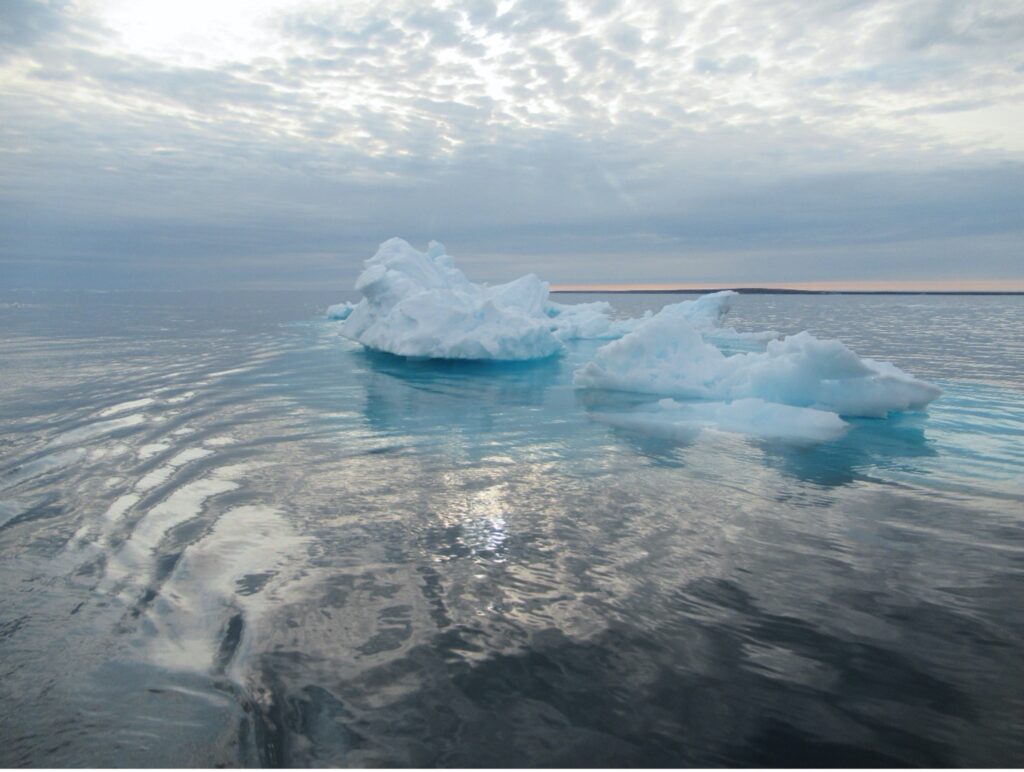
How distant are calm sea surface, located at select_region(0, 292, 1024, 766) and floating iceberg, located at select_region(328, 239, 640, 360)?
33.1 ft

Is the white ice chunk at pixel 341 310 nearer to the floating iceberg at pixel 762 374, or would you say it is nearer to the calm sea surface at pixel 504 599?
the floating iceberg at pixel 762 374

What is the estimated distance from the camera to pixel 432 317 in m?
19.9

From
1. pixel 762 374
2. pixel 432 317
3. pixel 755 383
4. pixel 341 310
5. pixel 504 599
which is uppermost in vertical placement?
pixel 432 317

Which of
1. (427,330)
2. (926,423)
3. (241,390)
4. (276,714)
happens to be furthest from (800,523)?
(427,330)

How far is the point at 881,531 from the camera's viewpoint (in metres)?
5.91

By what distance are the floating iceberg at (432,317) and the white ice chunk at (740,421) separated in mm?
8708

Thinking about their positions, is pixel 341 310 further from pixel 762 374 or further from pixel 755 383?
pixel 762 374

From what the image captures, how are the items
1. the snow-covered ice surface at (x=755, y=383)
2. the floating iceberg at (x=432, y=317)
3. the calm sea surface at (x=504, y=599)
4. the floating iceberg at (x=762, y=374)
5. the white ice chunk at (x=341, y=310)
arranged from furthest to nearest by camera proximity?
the white ice chunk at (x=341, y=310) → the floating iceberg at (x=432, y=317) → the floating iceberg at (x=762, y=374) → the snow-covered ice surface at (x=755, y=383) → the calm sea surface at (x=504, y=599)

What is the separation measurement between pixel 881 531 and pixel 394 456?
19.7ft

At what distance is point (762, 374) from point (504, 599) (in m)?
9.45

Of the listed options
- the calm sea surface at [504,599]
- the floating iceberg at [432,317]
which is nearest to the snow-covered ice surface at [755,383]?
the calm sea surface at [504,599]

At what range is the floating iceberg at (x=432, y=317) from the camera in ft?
64.4

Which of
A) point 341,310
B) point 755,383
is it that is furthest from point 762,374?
point 341,310

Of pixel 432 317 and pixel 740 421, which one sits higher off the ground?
pixel 432 317
